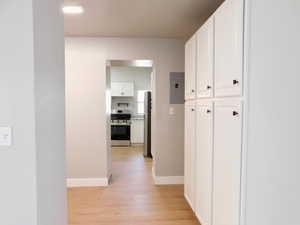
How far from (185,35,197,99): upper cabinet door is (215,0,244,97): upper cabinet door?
65 cm

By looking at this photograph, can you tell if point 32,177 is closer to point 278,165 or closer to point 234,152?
point 234,152

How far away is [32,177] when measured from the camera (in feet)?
4.05

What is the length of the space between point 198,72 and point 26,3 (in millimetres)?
1674

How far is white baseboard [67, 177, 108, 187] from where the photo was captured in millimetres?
3625

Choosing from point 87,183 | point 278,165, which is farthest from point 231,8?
point 87,183

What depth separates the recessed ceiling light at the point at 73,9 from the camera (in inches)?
94.5

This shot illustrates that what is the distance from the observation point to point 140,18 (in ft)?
9.02

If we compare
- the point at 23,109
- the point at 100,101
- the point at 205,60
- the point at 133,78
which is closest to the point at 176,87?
the point at 100,101

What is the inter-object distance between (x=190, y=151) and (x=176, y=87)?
52.5 inches

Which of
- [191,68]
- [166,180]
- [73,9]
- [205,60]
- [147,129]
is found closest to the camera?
[205,60]

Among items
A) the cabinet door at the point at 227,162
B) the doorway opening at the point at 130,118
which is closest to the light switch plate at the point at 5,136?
the cabinet door at the point at 227,162

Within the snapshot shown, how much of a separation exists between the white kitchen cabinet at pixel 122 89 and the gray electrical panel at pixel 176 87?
12.4ft

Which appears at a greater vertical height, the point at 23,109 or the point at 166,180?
the point at 23,109

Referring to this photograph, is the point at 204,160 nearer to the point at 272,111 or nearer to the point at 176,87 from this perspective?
the point at 272,111
